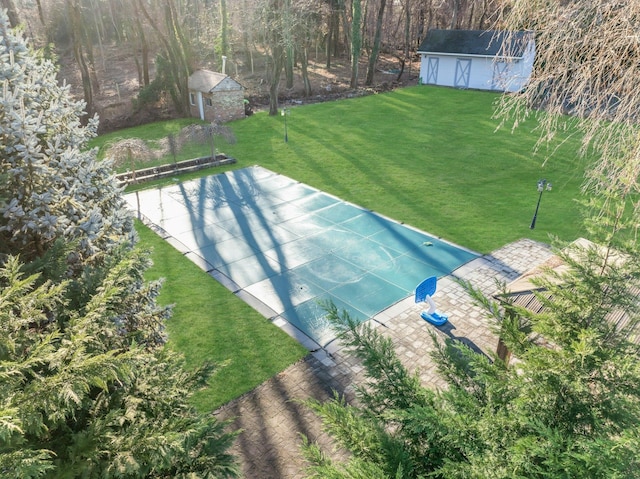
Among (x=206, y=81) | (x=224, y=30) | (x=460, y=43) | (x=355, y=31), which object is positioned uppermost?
(x=224, y=30)

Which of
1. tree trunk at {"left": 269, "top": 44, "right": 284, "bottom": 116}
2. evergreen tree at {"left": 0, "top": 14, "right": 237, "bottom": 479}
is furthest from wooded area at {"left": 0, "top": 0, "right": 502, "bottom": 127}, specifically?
evergreen tree at {"left": 0, "top": 14, "right": 237, "bottom": 479}

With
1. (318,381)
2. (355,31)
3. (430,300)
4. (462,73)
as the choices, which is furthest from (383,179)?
(462,73)

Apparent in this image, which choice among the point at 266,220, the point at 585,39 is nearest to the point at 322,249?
the point at 266,220

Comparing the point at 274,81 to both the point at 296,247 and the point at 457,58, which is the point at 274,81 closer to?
the point at 457,58

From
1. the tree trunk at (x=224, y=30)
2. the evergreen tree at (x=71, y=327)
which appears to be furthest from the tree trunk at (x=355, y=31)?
the evergreen tree at (x=71, y=327)

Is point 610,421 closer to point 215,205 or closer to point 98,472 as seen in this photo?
point 98,472

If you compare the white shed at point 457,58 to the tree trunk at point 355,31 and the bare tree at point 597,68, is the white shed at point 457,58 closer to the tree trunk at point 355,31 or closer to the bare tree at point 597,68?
the tree trunk at point 355,31
